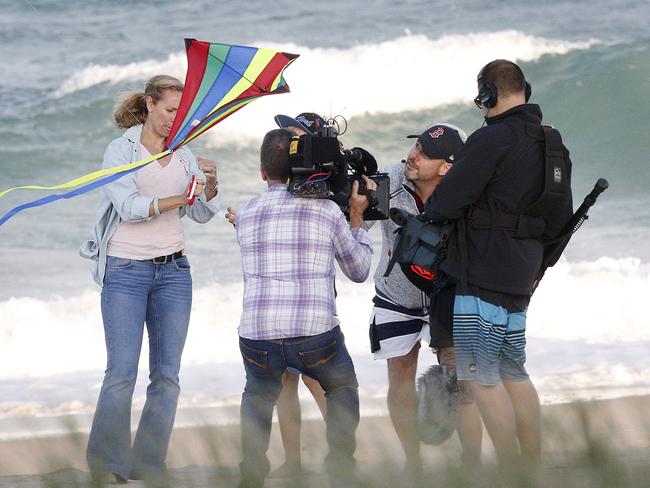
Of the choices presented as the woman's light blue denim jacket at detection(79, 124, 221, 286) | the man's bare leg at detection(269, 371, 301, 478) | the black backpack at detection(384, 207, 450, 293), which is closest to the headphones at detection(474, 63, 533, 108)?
the black backpack at detection(384, 207, 450, 293)

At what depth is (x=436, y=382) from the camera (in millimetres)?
4441

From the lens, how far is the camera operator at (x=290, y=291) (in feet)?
14.1

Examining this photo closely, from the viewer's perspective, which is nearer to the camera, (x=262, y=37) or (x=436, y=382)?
(x=436, y=382)

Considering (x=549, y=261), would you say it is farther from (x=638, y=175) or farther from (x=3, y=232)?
(x=638, y=175)

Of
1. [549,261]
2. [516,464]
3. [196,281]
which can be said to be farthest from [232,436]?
[196,281]

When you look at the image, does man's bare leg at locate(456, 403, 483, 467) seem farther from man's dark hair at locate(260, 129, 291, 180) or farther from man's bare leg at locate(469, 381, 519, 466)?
man's dark hair at locate(260, 129, 291, 180)

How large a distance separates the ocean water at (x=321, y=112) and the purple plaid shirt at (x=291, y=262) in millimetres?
3372

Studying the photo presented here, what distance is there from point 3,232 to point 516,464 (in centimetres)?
1163

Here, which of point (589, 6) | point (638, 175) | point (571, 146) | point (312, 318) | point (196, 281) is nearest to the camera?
point (312, 318)

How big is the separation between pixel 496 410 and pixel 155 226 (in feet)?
5.67

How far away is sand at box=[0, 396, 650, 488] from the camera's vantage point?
280cm

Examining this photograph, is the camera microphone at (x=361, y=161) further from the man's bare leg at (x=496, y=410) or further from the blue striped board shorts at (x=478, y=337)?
the man's bare leg at (x=496, y=410)

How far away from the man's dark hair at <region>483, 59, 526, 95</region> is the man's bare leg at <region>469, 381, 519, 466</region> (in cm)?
114

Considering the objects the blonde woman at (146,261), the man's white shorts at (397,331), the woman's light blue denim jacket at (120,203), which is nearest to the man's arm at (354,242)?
the man's white shorts at (397,331)
